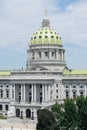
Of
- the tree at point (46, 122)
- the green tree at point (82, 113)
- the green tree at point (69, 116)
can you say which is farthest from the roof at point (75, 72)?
the green tree at point (82, 113)

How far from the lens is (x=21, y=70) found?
14275cm

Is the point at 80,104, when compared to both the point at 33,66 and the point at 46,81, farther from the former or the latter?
the point at 33,66

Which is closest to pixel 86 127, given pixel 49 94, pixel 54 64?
pixel 49 94

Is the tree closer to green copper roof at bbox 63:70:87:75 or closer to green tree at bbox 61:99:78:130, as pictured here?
green tree at bbox 61:99:78:130

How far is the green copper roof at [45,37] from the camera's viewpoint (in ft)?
492

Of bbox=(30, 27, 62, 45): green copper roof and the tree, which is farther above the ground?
bbox=(30, 27, 62, 45): green copper roof

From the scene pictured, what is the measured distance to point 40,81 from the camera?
454 ft

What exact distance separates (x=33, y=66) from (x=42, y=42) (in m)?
7.85

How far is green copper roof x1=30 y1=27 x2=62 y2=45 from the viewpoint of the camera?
150 m

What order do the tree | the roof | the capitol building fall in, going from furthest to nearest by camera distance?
1. the roof
2. the capitol building
3. the tree

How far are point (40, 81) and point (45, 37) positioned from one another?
1725cm

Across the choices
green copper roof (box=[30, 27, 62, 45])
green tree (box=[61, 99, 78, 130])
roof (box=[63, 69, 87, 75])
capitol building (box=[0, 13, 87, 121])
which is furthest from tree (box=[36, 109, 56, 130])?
green copper roof (box=[30, 27, 62, 45])

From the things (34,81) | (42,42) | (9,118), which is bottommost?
(9,118)

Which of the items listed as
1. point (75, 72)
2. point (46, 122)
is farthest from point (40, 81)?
point (46, 122)
